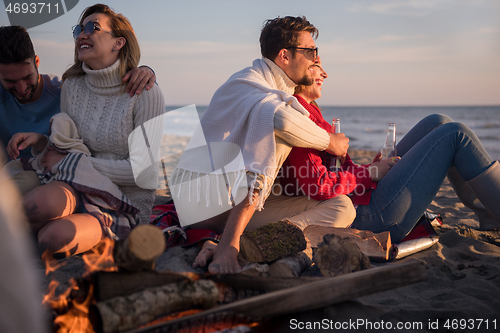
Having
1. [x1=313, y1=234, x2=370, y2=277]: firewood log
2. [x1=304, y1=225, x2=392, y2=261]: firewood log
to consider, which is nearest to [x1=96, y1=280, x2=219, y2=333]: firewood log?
[x1=313, y1=234, x2=370, y2=277]: firewood log

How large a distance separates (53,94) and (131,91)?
34.5 inches

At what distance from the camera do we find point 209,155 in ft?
9.02

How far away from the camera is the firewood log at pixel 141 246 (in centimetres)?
131

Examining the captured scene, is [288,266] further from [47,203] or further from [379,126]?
[379,126]

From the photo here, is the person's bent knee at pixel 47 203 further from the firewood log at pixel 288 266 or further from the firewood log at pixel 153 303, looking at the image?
the firewood log at pixel 288 266

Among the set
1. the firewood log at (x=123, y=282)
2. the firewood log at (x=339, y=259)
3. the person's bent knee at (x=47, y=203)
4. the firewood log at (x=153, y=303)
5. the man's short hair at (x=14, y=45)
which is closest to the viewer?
the firewood log at (x=153, y=303)

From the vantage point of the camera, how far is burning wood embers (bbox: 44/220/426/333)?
1.33 metres

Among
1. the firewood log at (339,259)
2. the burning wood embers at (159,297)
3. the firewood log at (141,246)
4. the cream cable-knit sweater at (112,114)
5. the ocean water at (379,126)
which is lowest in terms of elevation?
the ocean water at (379,126)

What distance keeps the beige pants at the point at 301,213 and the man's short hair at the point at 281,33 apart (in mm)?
1259

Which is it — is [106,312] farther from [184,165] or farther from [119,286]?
[184,165]

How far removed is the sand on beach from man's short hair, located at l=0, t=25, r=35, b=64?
1.55 m

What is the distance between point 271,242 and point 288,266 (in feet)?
0.62

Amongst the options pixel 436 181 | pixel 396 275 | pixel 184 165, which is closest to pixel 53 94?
pixel 184 165

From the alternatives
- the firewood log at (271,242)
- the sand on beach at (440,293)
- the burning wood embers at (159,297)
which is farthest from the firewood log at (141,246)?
the firewood log at (271,242)
